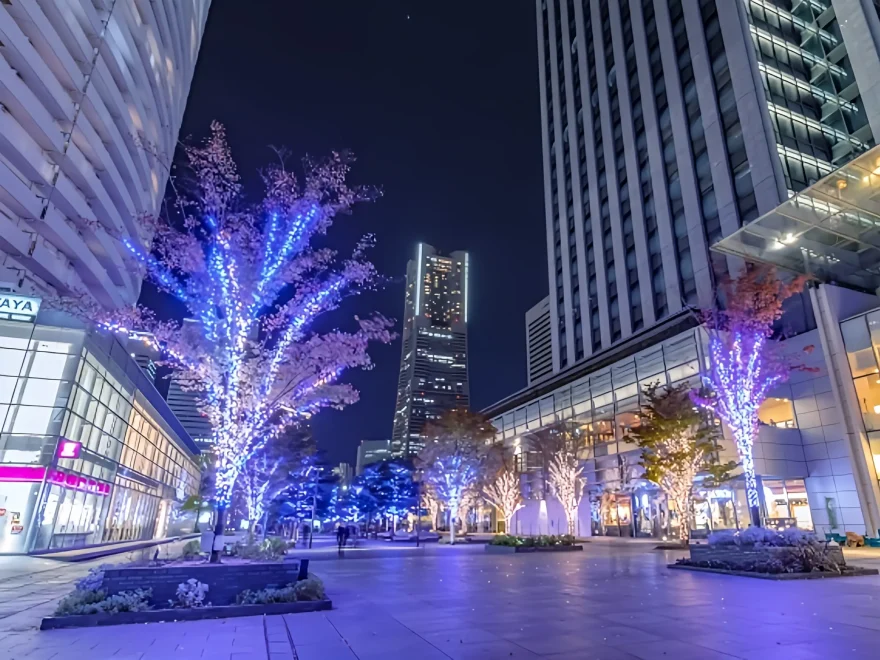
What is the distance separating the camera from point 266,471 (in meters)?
34.9

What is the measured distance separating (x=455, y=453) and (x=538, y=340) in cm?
10785

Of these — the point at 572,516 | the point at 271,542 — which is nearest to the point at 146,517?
the point at 572,516

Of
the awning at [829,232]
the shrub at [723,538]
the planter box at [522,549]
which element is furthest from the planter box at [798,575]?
the awning at [829,232]

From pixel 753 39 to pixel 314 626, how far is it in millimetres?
58697

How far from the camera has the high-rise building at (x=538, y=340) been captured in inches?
5320

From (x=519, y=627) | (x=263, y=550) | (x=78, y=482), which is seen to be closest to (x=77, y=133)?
(x=78, y=482)

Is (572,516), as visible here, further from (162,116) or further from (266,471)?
(162,116)

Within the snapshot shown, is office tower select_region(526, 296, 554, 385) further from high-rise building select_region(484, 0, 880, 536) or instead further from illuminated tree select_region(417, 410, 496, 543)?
illuminated tree select_region(417, 410, 496, 543)

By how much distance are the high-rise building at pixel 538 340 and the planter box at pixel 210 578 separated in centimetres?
12480

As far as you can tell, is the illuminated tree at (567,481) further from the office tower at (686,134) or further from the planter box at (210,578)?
the planter box at (210,578)

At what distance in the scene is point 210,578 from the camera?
916cm

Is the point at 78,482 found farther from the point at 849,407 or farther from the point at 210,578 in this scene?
the point at 849,407

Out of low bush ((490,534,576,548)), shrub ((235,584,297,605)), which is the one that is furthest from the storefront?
low bush ((490,534,576,548))

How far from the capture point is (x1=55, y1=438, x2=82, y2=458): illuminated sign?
25.4m
